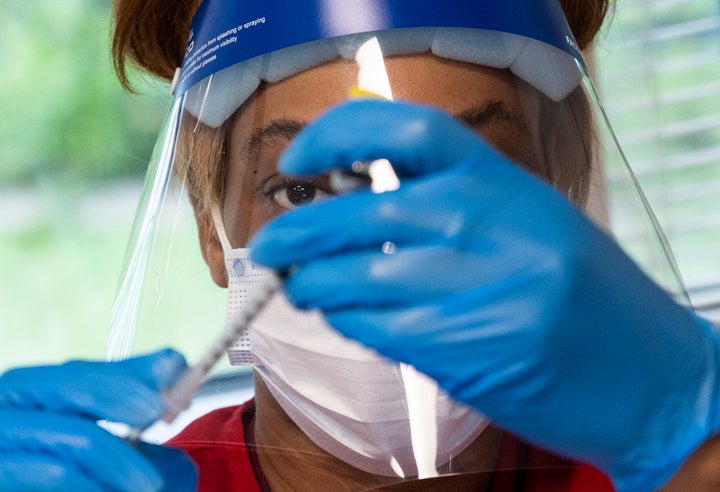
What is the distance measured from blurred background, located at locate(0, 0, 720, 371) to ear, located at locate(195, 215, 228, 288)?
4.18 feet

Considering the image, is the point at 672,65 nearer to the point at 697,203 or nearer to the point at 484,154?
the point at 697,203

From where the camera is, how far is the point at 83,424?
70 cm

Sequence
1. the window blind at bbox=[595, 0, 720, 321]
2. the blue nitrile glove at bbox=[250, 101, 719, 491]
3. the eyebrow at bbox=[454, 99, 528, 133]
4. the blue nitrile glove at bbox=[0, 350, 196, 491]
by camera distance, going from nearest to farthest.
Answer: the blue nitrile glove at bbox=[250, 101, 719, 491] → the blue nitrile glove at bbox=[0, 350, 196, 491] → the eyebrow at bbox=[454, 99, 528, 133] → the window blind at bbox=[595, 0, 720, 321]

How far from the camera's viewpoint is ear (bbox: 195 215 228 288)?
30.8 inches

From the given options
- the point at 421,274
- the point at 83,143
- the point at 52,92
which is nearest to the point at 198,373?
the point at 421,274

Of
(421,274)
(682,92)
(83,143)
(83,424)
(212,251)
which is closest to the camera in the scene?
(421,274)

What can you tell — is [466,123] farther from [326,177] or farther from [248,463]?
[248,463]

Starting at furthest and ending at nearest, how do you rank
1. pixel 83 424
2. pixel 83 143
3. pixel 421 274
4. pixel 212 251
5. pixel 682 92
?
1. pixel 83 143
2. pixel 682 92
3. pixel 212 251
4. pixel 83 424
5. pixel 421 274

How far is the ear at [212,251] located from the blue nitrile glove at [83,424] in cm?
9

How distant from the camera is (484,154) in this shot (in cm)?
59

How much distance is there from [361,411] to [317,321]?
8 centimetres

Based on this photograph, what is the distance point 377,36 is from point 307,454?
1.18ft

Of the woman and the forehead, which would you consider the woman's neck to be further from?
the forehead

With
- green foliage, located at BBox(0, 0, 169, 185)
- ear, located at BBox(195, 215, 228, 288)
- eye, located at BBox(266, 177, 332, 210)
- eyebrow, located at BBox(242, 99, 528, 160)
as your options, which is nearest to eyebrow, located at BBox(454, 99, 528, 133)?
eyebrow, located at BBox(242, 99, 528, 160)
